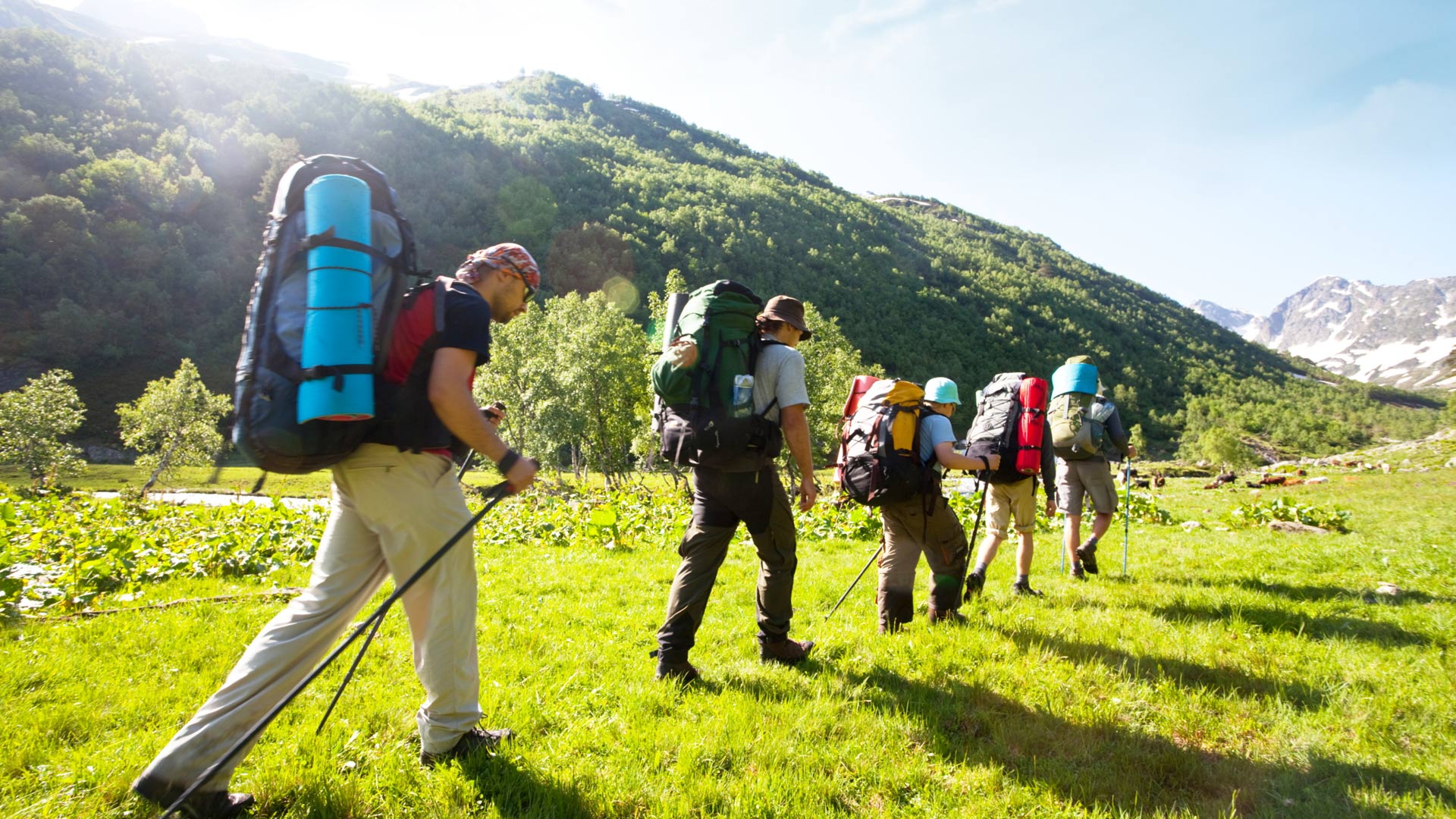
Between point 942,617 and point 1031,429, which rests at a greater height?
point 1031,429

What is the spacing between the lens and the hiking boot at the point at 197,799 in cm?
258

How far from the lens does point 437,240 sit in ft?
415

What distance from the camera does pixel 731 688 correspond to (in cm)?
429

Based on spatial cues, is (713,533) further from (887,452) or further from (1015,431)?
(1015,431)

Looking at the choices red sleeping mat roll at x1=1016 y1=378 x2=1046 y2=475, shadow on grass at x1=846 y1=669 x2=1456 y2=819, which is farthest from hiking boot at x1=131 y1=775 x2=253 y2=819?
red sleeping mat roll at x1=1016 y1=378 x2=1046 y2=475

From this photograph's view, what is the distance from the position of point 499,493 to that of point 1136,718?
4.15 meters

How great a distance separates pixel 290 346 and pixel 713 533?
274cm

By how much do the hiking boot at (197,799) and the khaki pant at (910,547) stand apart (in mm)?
4558

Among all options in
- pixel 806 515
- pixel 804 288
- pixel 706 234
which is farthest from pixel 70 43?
pixel 806 515

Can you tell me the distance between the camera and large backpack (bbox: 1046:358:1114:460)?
7.54 metres

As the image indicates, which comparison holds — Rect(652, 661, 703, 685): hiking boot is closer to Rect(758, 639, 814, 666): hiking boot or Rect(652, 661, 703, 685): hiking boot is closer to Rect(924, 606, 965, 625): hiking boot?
Rect(758, 639, 814, 666): hiking boot

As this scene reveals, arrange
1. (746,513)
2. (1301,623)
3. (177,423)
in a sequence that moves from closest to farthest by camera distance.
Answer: (746,513)
(1301,623)
(177,423)

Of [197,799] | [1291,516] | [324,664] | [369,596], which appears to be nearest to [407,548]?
[369,596]

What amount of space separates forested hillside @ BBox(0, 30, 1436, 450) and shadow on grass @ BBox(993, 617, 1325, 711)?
109m
